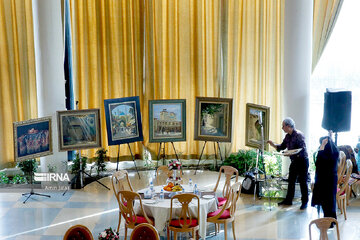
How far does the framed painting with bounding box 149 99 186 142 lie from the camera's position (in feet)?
32.6

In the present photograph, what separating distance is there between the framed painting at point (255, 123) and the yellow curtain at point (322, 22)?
5.75 feet

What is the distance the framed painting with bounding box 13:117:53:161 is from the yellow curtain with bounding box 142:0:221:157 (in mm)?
2481

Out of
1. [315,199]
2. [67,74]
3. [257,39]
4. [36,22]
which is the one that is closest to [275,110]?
[257,39]

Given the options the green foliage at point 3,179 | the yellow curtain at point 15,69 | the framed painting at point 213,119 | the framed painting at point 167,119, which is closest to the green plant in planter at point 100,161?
the framed painting at point 167,119

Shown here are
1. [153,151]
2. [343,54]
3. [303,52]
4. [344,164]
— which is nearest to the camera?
[344,164]

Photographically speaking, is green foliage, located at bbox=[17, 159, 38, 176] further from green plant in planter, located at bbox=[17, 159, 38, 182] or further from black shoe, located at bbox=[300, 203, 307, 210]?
black shoe, located at bbox=[300, 203, 307, 210]

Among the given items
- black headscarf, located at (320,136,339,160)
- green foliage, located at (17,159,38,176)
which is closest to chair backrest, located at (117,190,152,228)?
black headscarf, located at (320,136,339,160)

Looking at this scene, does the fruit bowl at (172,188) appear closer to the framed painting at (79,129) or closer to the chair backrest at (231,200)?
the chair backrest at (231,200)

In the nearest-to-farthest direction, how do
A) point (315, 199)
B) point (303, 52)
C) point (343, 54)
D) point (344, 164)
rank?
point (315, 199), point (344, 164), point (303, 52), point (343, 54)

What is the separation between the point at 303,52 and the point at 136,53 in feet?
11.9

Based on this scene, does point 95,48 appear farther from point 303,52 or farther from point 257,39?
point 303,52

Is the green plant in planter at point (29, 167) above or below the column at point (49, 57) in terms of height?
below

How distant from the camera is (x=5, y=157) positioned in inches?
401

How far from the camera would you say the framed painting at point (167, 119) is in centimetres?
992
